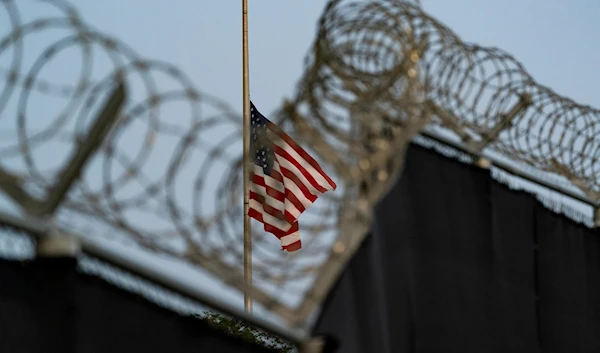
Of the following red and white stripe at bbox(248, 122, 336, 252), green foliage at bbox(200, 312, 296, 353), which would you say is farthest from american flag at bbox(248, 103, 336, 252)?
green foliage at bbox(200, 312, 296, 353)

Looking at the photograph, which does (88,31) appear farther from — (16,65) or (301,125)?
(301,125)

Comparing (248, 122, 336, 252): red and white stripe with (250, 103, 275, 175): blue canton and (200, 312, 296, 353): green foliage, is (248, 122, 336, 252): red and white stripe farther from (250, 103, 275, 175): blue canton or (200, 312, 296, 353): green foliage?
(200, 312, 296, 353): green foliage

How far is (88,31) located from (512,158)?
4046 mm

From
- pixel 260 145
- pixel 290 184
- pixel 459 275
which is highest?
pixel 260 145

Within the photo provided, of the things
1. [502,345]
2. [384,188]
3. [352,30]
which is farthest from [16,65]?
[502,345]

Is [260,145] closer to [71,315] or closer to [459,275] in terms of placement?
[459,275]

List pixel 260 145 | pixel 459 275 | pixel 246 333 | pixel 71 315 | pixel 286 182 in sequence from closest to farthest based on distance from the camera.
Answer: pixel 71 315 → pixel 260 145 → pixel 459 275 → pixel 286 182 → pixel 246 333

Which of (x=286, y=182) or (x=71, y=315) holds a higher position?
(x=71, y=315)

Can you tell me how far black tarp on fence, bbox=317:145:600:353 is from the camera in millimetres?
5910

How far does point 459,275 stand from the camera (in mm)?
6688

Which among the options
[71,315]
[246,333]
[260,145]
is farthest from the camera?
[246,333]

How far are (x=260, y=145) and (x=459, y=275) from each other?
1.40 m

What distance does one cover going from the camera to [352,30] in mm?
5980

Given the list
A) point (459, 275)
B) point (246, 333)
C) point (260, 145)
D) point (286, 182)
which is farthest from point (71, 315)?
point (246, 333)
